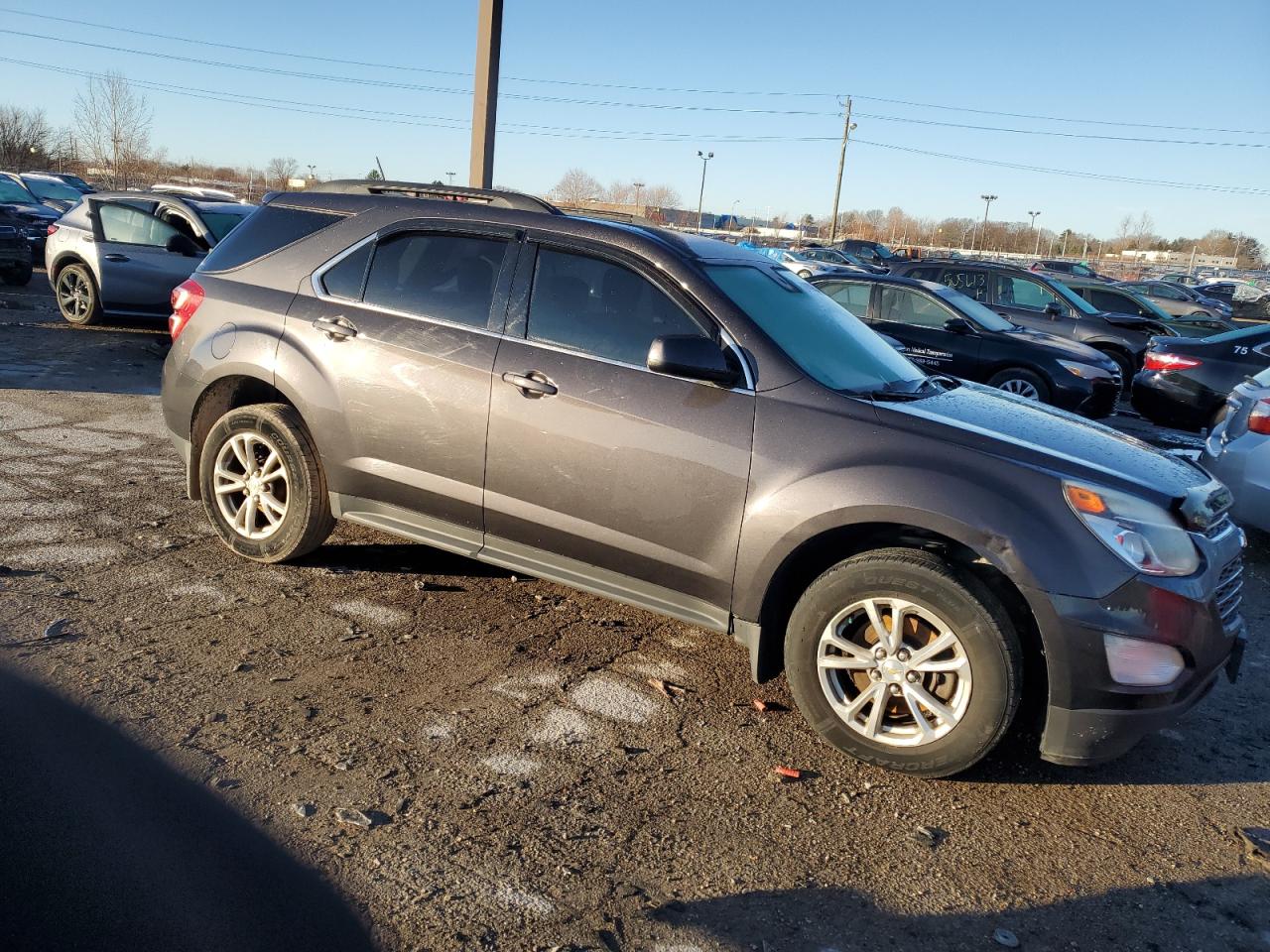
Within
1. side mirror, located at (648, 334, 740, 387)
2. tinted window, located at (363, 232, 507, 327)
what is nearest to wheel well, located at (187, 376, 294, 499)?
tinted window, located at (363, 232, 507, 327)

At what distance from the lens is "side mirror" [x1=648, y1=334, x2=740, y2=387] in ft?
12.5

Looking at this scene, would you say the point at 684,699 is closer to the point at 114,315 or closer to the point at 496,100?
the point at 496,100

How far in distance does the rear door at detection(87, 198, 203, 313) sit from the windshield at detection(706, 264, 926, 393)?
9.24 m

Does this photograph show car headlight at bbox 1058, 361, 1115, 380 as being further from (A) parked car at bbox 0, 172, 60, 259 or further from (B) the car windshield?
(A) parked car at bbox 0, 172, 60, 259

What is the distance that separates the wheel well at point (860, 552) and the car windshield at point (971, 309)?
8.24 metres

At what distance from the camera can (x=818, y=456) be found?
3.69m

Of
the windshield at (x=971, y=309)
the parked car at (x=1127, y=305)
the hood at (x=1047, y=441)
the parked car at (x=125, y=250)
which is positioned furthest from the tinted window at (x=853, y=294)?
the hood at (x=1047, y=441)

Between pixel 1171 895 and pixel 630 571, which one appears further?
pixel 630 571

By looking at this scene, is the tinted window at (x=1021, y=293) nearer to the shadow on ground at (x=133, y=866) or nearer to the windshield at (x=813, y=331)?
the windshield at (x=813, y=331)

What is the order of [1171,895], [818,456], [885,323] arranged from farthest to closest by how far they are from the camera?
[885,323], [818,456], [1171,895]

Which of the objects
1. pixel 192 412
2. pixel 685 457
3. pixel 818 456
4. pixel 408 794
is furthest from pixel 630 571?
pixel 192 412

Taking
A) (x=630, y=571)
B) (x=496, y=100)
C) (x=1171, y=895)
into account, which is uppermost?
(x=496, y=100)

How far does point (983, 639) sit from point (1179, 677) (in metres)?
0.70

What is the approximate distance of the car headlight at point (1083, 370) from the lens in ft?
36.8
